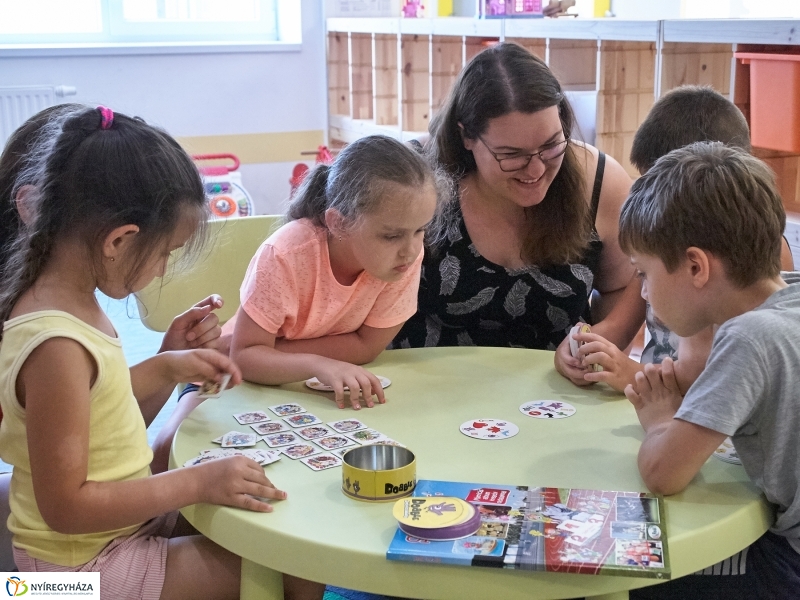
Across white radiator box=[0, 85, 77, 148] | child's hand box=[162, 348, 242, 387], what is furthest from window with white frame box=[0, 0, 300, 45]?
child's hand box=[162, 348, 242, 387]

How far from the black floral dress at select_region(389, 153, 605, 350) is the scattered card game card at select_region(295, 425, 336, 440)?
632 mm

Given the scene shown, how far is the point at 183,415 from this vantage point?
1540 millimetres

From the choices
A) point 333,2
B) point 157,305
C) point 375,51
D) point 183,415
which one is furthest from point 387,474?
point 333,2

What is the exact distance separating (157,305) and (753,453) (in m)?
1.26

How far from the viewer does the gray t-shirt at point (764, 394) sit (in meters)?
1.07

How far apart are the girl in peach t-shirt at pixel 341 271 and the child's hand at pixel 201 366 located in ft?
0.22

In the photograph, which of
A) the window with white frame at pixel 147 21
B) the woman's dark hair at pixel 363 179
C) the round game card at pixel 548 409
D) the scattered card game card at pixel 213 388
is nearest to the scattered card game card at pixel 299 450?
the scattered card game card at pixel 213 388

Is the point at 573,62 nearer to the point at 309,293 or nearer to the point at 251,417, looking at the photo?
the point at 309,293

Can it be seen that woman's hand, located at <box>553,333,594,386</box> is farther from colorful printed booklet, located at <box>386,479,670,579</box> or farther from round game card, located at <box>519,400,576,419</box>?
colorful printed booklet, located at <box>386,479,670,579</box>

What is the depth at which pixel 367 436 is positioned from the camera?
129 cm

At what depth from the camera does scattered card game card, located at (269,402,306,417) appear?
54.6 inches

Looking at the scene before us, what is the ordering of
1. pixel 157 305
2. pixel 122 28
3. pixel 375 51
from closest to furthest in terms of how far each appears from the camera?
pixel 157 305, pixel 375 51, pixel 122 28

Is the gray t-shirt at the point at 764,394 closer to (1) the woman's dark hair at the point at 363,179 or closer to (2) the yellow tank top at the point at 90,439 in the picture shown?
(1) the woman's dark hair at the point at 363,179

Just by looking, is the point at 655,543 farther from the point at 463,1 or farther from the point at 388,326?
the point at 463,1
